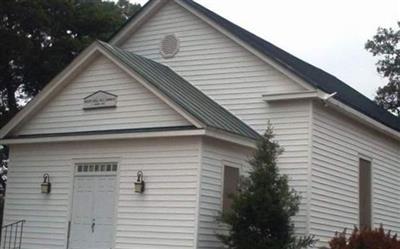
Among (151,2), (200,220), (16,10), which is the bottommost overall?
(200,220)

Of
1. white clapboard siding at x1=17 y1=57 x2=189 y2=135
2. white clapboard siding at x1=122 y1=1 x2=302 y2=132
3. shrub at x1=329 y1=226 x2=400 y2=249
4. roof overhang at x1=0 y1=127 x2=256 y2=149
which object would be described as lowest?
shrub at x1=329 y1=226 x2=400 y2=249

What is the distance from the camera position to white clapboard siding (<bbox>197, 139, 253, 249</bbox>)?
638 inches

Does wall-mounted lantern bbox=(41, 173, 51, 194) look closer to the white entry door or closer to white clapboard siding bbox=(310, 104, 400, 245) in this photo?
the white entry door

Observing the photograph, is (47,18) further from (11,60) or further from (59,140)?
(59,140)

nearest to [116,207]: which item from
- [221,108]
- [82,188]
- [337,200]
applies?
[82,188]

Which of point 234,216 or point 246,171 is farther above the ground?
point 246,171

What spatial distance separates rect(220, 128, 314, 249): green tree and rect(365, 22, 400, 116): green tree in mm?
22510

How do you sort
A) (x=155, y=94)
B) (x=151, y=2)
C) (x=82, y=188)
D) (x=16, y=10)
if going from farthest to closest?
(x=16, y=10), (x=151, y=2), (x=82, y=188), (x=155, y=94)

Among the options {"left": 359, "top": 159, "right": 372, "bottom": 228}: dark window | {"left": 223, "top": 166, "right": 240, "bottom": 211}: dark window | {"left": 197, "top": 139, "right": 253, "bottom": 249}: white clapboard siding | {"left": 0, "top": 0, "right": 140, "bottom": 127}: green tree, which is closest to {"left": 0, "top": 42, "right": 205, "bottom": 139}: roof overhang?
{"left": 197, "top": 139, "right": 253, "bottom": 249}: white clapboard siding

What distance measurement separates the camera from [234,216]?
15.6 meters

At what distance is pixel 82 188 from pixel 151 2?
20.6ft

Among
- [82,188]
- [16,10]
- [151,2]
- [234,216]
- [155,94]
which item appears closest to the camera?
[234,216]

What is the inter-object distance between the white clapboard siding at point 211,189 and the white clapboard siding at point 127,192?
0.72 ft

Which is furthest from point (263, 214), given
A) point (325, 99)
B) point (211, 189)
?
point (325, 99)
